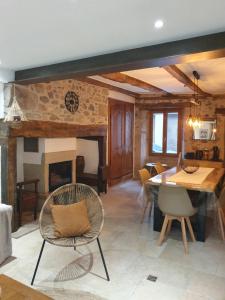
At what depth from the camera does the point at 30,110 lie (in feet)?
13.1

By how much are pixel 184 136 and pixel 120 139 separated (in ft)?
5.98

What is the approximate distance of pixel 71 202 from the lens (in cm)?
326

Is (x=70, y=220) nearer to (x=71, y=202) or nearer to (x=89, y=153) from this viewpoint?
(x=71, y=202)

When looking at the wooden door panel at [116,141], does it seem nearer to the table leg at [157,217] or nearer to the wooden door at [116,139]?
the wooden door at [116,139]

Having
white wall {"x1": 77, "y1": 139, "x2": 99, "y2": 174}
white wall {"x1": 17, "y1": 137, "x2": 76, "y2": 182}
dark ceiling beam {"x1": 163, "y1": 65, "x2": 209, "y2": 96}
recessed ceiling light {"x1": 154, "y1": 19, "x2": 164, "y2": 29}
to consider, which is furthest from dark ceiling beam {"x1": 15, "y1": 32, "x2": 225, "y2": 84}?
white wall {"x1": 77, "y1": 139, "x2": 99, "y2": 174}

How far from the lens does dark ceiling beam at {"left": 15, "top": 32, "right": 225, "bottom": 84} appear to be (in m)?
2.21

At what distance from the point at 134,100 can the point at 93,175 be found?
2756 mm

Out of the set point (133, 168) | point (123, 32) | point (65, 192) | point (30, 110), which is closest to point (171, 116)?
point (133, 168)

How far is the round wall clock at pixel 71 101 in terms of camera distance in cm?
473

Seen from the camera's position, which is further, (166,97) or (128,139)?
(128,139)

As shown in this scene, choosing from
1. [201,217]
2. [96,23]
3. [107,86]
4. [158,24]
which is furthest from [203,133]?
[96,23]

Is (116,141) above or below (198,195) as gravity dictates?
above

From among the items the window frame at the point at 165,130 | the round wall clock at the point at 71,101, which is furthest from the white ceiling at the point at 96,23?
the window frame at the point at 165,130

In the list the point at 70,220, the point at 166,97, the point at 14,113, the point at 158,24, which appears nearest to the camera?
the point at 158,24
